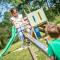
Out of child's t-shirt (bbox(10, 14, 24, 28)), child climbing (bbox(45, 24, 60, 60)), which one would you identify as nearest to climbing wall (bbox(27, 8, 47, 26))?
child's t-shirt (bbox(10, 14, 24, 28))

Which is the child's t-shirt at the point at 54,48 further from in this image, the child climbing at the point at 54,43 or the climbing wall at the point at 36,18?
the climbing wall at the point at 36,18

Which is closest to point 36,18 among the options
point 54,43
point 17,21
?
point 17,21

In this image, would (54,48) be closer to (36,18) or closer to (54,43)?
(54,43)

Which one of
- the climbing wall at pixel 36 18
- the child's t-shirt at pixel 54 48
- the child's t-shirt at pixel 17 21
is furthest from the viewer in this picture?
the climbing wall at pixel 36 18

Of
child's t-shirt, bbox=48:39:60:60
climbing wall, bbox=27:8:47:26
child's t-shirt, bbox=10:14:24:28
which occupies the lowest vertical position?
climbing wall, bbox=27:8:47:26

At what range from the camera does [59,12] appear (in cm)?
2925

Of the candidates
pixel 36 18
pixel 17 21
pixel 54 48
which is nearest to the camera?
pixel 54 48

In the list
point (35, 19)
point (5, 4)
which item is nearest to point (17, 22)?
point (35, 19)

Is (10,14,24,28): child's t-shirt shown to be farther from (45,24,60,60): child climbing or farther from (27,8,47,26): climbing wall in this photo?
(45,24,60,60): child climbing

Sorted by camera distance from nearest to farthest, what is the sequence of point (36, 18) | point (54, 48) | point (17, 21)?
point (54, 48) → point (17, 21) → point (36, 18)

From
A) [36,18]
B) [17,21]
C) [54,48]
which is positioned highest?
[54,48]

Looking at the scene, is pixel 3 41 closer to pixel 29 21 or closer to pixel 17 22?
pixel 29 21

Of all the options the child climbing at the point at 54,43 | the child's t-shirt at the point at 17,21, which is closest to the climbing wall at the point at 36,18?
the child's t-shirt at the point at 17,21

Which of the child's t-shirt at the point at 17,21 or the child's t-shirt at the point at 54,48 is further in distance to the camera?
the child's t-shirt at the point at 17,21
